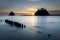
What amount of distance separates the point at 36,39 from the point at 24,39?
2.02 meters

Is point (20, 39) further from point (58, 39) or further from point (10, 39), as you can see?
point (58, 39)

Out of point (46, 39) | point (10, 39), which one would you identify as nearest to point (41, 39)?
point (46, 39)

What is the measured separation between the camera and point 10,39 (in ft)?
72.0

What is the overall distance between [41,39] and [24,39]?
270 cm

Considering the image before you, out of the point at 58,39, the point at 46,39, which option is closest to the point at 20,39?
the point at 46,39

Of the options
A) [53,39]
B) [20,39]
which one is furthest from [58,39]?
[20,39]

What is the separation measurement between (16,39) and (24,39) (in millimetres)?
1275

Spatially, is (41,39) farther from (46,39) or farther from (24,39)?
(24,39)

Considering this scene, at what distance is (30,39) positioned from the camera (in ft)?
73.2

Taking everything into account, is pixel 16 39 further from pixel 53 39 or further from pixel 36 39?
pixel 53 39

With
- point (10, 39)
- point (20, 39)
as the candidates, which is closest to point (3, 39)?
point (10, 39)

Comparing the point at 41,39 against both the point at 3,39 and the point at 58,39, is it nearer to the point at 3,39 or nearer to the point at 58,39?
the point at 58,39

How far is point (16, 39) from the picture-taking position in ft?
72.4

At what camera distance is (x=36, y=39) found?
2291 centimetres
